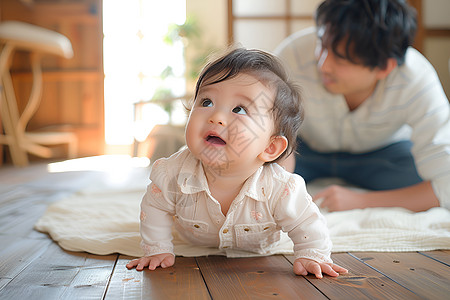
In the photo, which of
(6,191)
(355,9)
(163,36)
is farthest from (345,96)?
(163,36)

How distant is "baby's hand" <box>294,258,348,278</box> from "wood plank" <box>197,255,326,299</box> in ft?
0.05

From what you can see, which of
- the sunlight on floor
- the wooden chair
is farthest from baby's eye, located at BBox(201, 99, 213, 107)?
the wooden chair

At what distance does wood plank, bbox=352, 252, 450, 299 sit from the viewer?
2.27 ft

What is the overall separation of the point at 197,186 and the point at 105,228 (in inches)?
15.3

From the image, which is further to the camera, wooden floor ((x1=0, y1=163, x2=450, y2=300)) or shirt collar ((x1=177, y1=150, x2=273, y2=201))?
shirt collar ((x1=177, y1=150, x2=273, y2=201))

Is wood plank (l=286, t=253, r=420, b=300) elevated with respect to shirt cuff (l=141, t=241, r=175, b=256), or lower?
lower

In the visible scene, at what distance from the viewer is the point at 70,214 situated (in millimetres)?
1276

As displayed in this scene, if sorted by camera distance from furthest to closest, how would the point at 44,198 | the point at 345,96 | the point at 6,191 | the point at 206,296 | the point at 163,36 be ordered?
the point at 163,36 < the point at 6,191 < the point at 44,198 < the point at 345,96 < the point at 206,296

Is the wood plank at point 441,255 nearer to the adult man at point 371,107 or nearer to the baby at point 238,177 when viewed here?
the baby at point 238,177

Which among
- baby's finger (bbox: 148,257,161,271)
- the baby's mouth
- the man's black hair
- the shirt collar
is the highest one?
the man's black hair

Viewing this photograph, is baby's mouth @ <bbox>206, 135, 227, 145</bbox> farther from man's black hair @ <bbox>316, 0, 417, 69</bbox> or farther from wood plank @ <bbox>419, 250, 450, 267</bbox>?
man's black hair @ <bbox>316, 0, 417, 69</bbox>

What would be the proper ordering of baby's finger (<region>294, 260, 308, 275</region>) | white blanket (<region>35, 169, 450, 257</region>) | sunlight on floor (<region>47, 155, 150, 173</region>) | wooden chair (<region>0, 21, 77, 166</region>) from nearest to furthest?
baby's finger (<region>294, 260, 308, 275</region>) < white blanket (<region>35, 169, 450, 257</region>) < wooden chair (<region>0, 21, 77, 166</region>) < sunlight on floor (<region>47, 155, 150, 173</region>)

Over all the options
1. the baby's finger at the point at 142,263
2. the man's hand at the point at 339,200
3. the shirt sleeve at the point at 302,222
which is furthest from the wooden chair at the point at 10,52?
the shirt sleeve at the point at 302,222

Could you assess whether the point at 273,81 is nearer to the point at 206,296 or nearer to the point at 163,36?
the point at 206,296
